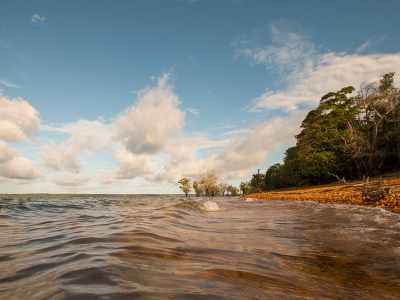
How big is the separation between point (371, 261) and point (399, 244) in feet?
3.62

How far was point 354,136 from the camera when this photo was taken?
2727 centimetres

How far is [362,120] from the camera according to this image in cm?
3108

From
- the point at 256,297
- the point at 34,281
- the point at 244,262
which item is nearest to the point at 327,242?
the point at 244,262

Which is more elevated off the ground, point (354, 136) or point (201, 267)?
point (354, 136)

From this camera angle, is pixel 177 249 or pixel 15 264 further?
pixel 177 249

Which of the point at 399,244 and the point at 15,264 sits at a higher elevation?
the point at 15,264

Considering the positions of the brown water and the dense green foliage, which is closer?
the brown water

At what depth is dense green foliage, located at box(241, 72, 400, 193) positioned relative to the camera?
2608 cm

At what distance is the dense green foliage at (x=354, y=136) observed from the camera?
1027 inches

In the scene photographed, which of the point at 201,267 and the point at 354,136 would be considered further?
the point at 354,136

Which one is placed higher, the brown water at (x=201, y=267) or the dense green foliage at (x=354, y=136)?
the dense green foliage at (x=354, y=136)

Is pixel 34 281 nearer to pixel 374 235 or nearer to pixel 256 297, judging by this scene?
pixel 256 297

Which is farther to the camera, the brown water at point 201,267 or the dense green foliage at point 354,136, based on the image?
the dense green foliage at point 354,136

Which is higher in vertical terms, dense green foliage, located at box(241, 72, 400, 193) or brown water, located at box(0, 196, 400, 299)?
dense green foliage, located at box(241, 72, 400, 193)
